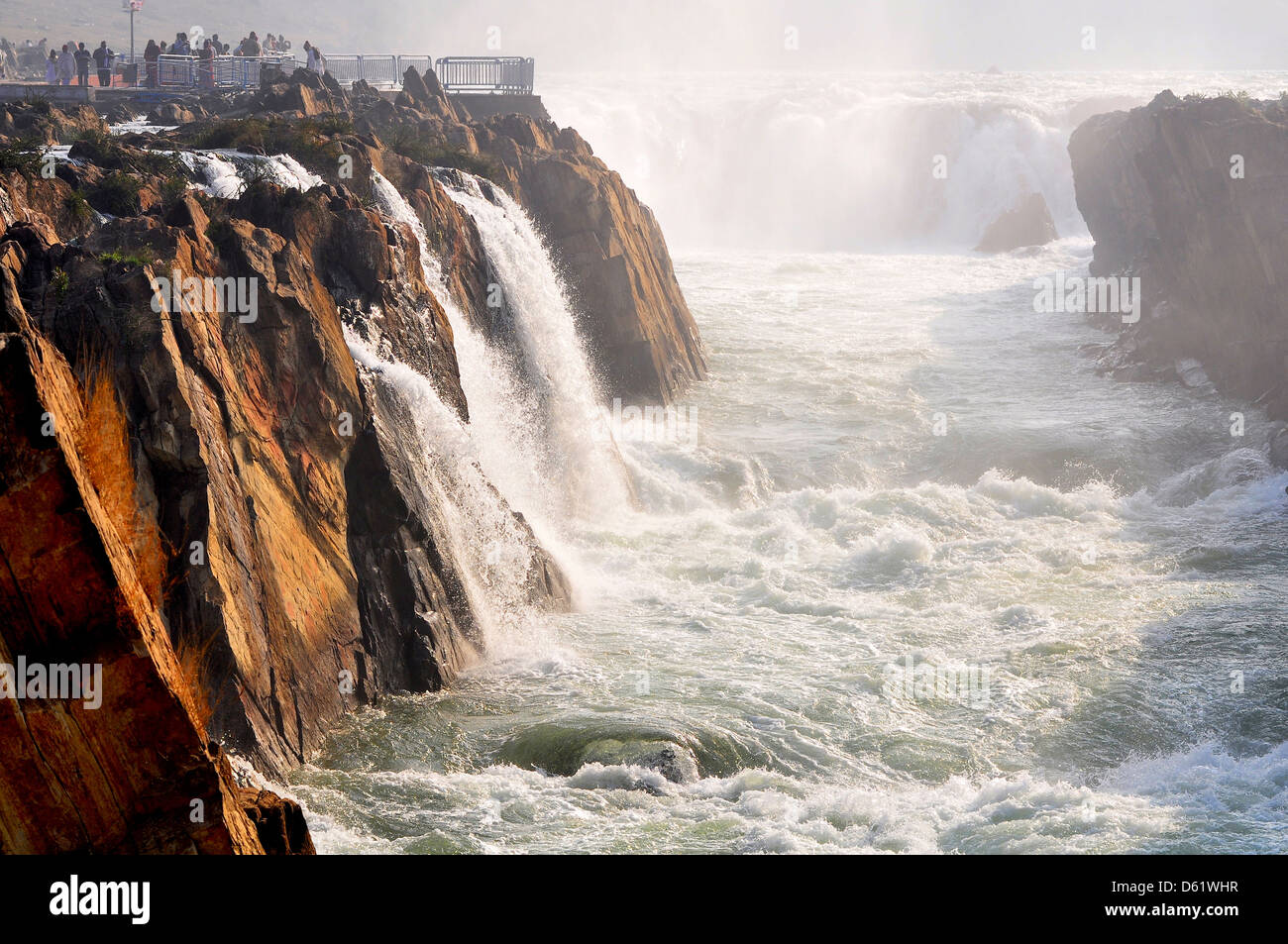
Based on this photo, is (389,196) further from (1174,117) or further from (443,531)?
(1174,117)

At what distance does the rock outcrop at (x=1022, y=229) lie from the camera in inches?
2143

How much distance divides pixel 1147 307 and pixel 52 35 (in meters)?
88.7

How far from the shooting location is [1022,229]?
5462 cm

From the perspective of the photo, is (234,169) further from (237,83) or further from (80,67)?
(237,83)

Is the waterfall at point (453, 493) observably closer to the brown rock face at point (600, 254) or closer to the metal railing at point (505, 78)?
the brown rock face at point (600, 254)

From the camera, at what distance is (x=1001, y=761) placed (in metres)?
14.8

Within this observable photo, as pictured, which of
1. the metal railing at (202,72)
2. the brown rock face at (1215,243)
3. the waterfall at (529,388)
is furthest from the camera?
the metal railing at (202,72)

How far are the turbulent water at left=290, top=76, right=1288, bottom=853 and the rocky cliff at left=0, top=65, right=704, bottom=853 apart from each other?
1.11m

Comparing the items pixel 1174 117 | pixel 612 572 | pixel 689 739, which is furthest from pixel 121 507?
pixel 1174 117

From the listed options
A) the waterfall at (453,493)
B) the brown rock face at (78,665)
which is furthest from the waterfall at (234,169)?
the brown rock face at (78,665)

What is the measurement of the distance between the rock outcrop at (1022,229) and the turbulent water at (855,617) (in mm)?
15526

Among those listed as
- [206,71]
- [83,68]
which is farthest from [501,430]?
[206,71]

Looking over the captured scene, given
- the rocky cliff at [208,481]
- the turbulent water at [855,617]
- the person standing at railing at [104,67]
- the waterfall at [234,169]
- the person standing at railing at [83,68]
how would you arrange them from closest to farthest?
the rocky cliff at [208,481] → the turbulent water at [855,617] → the waterfall at [234,169] → the person standing at railing at [83,68] → the person standing at railing at [104,67]

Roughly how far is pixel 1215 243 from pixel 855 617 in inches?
723
